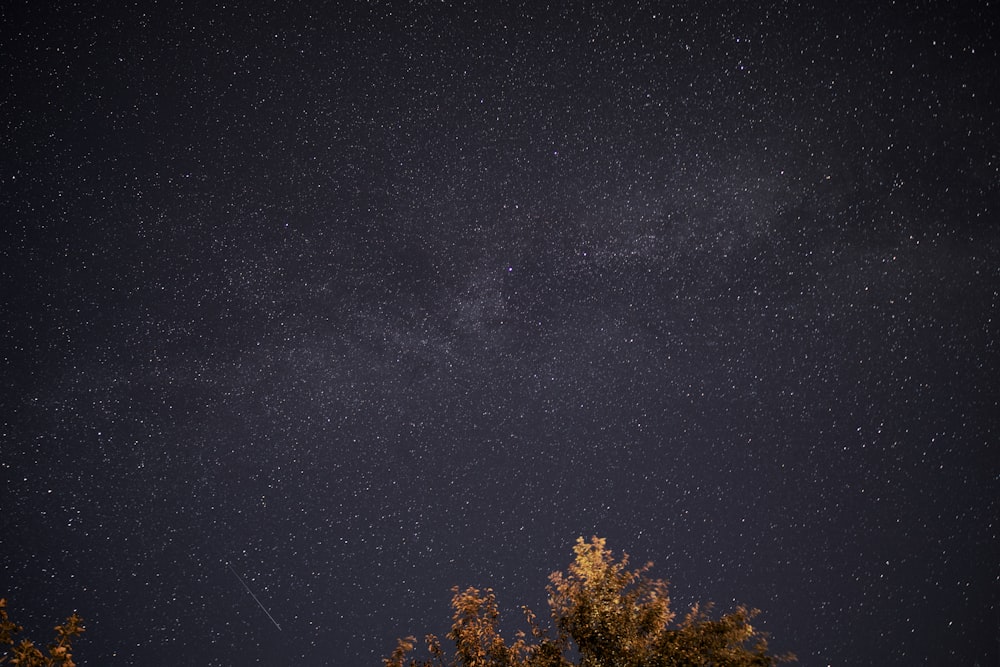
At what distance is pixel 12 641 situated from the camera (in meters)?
6.20

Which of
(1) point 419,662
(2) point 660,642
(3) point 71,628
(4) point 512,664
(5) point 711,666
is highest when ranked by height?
(3) point 71,628

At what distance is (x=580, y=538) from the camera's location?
9.09 meters

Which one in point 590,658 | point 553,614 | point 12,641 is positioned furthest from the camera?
point 553,614

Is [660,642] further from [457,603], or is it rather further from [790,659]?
[457,603]

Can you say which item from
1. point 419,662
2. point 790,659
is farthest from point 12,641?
point 790,659

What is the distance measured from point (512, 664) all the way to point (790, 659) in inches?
168

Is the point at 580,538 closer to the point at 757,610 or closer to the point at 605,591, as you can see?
the point at 605,591

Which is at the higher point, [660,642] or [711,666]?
[660,642]

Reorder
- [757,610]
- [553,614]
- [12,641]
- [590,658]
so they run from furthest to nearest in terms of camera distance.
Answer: [553,614], [590,658], [757,610], [12,641]

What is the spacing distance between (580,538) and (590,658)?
1.78m

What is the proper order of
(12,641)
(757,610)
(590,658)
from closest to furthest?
(12,641) < (757,610) < (590,658)

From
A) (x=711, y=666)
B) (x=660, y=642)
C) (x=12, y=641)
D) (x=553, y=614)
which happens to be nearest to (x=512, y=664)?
(x=553, y=614)

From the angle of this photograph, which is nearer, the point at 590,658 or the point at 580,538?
the point at 590,658

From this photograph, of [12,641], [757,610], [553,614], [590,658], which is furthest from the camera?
[553,614]
